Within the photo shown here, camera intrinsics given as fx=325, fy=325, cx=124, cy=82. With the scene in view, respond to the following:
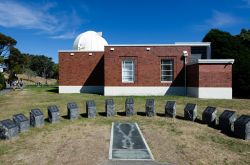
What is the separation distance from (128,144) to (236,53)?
31.6 m

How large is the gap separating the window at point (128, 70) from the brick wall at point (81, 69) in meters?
4.72

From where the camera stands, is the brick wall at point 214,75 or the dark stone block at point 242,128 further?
the brick wall at point 214,75

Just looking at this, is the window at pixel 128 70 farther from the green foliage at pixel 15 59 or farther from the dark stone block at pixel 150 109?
the green foliage at pixel 15 59

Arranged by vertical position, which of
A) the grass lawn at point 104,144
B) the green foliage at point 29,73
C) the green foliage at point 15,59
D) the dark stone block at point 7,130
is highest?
the green foliage at point 15,59

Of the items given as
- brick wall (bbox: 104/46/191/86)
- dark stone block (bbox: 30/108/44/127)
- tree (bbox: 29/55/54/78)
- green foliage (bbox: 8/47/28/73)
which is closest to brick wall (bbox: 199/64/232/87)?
brick wall (bbox: 104/46/191/86)

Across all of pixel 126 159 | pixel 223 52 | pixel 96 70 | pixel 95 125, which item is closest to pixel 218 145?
pixel 126 159

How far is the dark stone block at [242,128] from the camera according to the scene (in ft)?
35.9

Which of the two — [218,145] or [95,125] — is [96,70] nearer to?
[95,125]

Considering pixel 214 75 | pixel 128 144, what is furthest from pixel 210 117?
pixel 214 75

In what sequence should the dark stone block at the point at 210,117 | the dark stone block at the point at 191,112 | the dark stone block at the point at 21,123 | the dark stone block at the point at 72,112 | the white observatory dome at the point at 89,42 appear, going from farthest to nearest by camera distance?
the white observatory dome at the point at 89,42 → the dark stone block at the point at 72,112 → the dark stone block at the point at 191,112 → the dark stone block at the point at 210,117 → the dark stone block at the point at 21,123

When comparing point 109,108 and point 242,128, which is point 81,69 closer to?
point 109,108

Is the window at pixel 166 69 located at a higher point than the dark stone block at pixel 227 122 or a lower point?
higher

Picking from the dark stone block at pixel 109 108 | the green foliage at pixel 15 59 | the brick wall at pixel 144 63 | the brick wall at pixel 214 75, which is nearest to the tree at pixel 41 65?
the green foliage at pixel 15 59

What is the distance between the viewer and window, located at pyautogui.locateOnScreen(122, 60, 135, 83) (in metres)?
30.1
